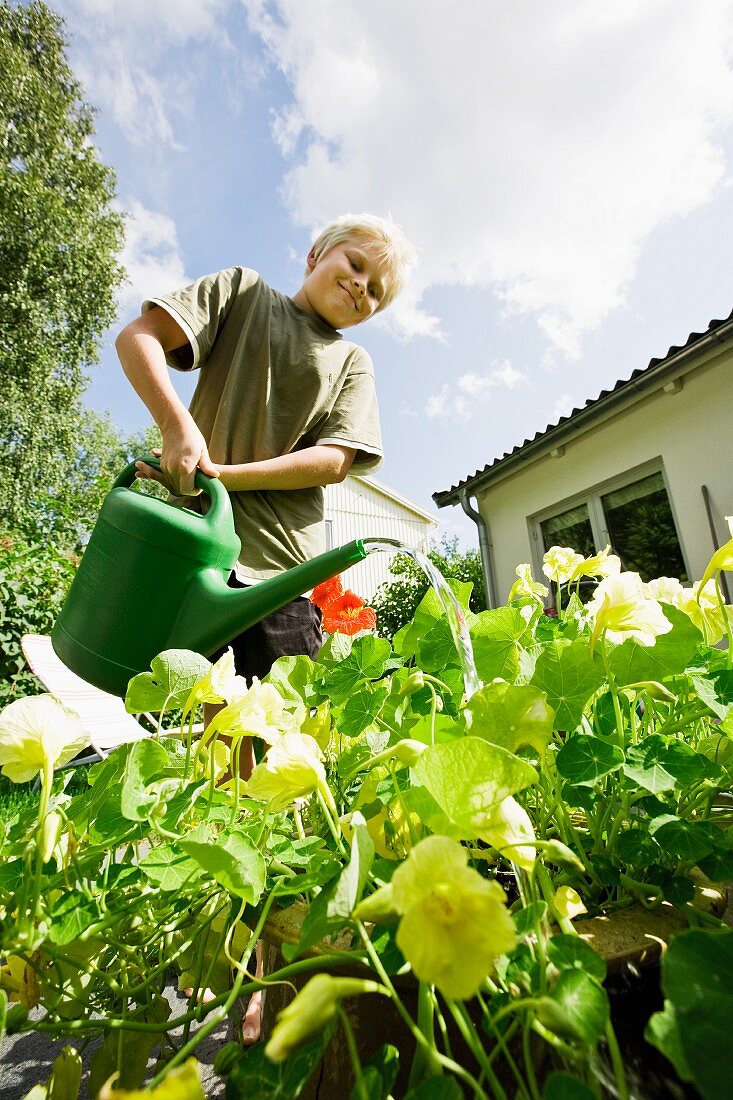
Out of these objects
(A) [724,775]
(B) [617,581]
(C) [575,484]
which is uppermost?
(C) [575,484]

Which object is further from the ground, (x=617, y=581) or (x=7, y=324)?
(x=7, y=324)

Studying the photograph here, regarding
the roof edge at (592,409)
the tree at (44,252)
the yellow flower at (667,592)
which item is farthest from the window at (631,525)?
the tree at (44,252)

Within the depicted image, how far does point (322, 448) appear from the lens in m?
1.36

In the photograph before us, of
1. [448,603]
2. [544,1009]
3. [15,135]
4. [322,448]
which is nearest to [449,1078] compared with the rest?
[544,1009]

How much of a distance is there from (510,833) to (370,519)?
14.6m

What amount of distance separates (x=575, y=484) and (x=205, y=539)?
14.9 feet

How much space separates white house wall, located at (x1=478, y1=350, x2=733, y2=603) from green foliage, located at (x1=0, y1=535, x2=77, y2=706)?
366 centimetres

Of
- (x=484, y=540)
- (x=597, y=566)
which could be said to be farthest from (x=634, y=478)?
(x=597, y=566)

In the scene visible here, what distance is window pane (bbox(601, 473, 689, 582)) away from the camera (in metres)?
4.12

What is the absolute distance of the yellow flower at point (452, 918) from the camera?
0.20 m

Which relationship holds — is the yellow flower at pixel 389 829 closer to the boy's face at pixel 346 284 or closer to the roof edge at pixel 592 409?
the boy's face at pixel 346 284

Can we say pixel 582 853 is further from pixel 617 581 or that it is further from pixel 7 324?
pixel 7 324

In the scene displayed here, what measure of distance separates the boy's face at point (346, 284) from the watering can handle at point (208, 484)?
78 cm

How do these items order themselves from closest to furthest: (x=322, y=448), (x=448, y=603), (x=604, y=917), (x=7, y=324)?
(x=604, y=917) → (x=448, y=603) → (x=322, y=448) → (x=7, y=324)
